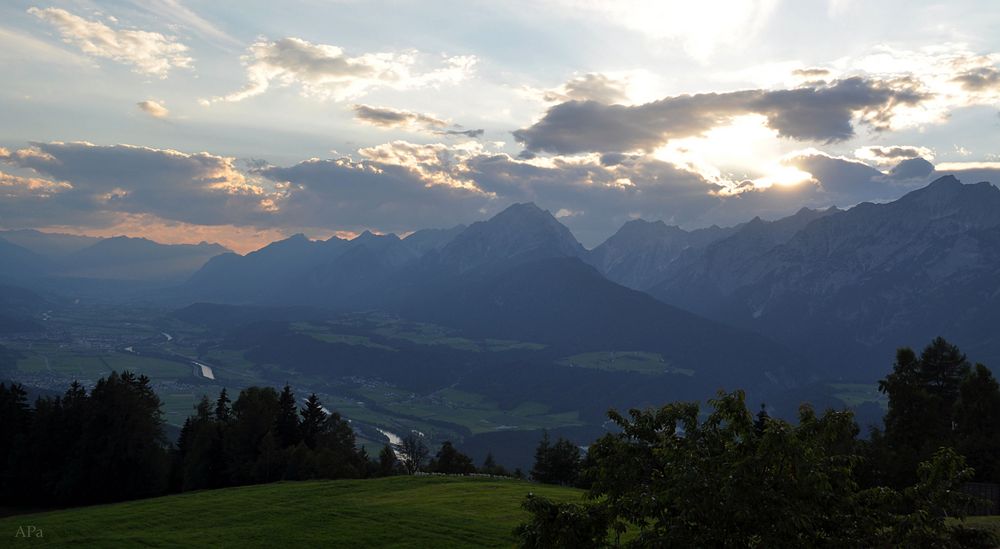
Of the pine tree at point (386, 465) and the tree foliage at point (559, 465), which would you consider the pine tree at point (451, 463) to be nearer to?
the pine tree at point (386, 465)

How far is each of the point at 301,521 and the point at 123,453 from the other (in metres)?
65.1

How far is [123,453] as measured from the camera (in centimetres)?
9619

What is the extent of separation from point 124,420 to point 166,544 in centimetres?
6885

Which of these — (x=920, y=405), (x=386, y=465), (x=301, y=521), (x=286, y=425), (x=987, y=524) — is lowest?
(x=386, y=465)

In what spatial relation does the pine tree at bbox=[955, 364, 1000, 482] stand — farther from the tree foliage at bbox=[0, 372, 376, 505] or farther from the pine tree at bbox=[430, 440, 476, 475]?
the tree foliage at bbox=[0, 372, 376, 505]

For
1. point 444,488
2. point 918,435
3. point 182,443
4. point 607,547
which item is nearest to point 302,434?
point 182,443

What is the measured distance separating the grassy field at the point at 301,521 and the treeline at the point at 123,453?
1290 inches

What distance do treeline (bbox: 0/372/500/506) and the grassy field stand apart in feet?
108

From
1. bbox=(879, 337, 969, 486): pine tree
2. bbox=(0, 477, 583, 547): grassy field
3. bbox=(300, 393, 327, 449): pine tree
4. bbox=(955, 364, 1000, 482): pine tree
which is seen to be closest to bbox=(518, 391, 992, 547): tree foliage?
bbox=(0, 477, 583, 547): grassy field

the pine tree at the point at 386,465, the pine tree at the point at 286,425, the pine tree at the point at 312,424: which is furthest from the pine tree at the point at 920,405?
the pine tree at the point at 286,425

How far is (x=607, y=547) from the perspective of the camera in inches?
773

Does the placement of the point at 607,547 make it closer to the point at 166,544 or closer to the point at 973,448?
the point at 166,544

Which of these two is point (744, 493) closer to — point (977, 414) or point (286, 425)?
point (977, 414)

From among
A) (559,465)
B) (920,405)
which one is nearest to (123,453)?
(559,465)
